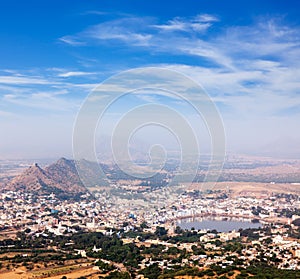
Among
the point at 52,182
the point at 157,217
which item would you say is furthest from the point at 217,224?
the point at 52,182

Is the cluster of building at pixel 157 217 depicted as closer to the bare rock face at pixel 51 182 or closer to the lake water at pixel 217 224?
the lake water at pixel 217 224

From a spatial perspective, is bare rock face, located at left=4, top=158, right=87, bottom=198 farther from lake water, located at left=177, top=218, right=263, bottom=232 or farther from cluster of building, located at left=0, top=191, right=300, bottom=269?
lake water, located at left=177, top=218, right=263, bottom=232

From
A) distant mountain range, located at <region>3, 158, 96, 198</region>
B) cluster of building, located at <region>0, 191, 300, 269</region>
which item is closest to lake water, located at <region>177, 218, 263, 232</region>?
cluster of building, located at <region>0, 191, 300, 269</region>

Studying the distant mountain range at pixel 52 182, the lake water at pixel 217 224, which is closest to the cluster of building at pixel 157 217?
the lake water at pixel 217 224

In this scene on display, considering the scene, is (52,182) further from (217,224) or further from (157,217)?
(217,224)

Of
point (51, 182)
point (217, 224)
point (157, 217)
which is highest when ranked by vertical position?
point (51, 182)

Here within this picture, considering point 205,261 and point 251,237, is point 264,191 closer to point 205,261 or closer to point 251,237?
point 251,237

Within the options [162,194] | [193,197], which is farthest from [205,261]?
[193,197]
